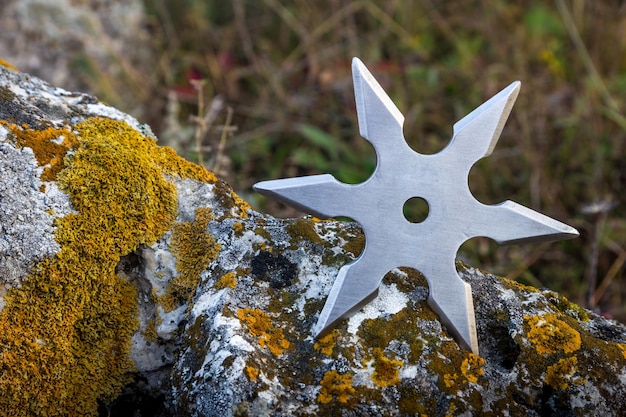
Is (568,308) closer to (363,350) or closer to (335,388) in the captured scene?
(363,350)

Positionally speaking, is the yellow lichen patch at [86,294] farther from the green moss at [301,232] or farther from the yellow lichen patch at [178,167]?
the green moss at [301,232]

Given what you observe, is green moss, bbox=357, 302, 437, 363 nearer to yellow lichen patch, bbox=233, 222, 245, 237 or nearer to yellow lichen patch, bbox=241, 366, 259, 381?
yellow lichen patch, bbox=241, 366, 259, 381

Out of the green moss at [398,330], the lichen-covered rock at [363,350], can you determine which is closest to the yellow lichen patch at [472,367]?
the lichen-covered rock at [363,350]

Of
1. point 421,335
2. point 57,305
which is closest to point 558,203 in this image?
point 421,335

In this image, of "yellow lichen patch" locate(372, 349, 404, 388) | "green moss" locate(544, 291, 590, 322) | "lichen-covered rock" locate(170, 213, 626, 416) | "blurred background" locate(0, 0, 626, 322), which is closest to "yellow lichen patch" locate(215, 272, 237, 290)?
"lichen-covered rock" locate(170, 213, 626, 416)

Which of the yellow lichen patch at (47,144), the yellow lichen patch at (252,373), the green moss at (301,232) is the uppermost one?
the green moss at (301,232)
